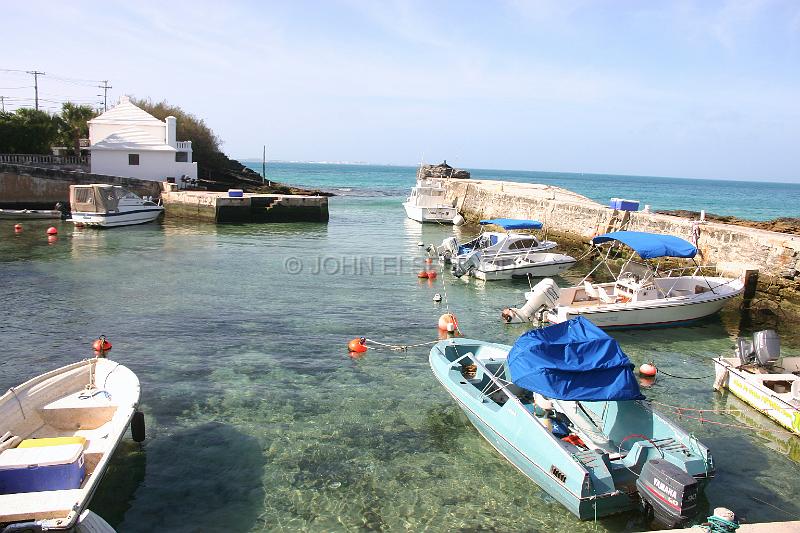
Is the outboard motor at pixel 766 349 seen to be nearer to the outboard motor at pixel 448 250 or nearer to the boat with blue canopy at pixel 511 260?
the boat with blue canopy at pixel 511 260

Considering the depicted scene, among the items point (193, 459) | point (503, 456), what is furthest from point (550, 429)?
point (193, 459)

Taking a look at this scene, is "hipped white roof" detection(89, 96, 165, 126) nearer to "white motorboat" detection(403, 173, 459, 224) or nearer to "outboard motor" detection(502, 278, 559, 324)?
"white motorboat" detection(403, 173, 459, 224)

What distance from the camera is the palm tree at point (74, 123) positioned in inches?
1978

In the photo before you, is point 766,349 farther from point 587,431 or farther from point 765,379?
point 587,431

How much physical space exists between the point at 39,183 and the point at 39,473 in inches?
1577

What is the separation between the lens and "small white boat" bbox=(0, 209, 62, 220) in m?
36.1

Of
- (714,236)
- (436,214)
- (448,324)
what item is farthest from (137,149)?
(714,236)

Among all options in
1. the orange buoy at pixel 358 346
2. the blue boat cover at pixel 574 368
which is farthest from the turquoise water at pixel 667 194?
the blue boat cover at pixel 574 368

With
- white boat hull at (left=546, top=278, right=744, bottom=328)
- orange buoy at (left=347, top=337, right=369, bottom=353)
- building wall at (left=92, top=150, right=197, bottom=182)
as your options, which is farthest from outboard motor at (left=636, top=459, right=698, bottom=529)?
building wall at (left=92, top=150, right=197, bottom=182)

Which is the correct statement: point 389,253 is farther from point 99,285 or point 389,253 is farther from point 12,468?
point 12,468

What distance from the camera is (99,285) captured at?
64.5 feet

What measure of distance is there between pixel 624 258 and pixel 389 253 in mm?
10641

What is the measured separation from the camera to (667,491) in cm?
695

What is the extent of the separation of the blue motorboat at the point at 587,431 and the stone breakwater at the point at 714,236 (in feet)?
38.8
